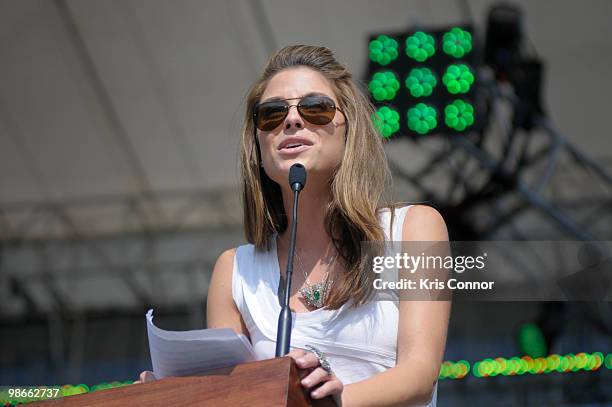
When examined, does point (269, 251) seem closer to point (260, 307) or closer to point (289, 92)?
point (260, 307)

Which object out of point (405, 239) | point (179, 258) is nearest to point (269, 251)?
point (405, 239)

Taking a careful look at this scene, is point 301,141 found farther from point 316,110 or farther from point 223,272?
point 223,272

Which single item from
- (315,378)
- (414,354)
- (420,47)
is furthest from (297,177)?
(420,47)

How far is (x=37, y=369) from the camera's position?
8.80 meters

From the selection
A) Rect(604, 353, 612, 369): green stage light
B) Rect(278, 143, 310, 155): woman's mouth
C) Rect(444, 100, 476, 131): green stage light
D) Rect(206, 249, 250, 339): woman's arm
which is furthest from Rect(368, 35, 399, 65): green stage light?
Rect(278, 143, 310, 155): woman's mouth

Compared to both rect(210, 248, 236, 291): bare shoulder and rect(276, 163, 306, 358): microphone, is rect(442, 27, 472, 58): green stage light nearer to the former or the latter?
rect(210, 248, 236, 291): bare shoulder

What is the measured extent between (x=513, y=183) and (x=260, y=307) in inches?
192

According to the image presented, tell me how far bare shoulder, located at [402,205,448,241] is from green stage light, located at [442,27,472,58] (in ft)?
Result: 12.6

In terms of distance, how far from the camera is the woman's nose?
2150 millimetres

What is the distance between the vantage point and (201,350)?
1622 millimetres

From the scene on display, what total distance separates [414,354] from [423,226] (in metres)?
0.34

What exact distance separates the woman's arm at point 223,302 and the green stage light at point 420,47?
3.69 m

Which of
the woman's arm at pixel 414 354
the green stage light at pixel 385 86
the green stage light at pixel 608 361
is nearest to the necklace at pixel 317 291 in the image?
the woman's arm at pixel 414 354

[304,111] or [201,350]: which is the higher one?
[304,111]
